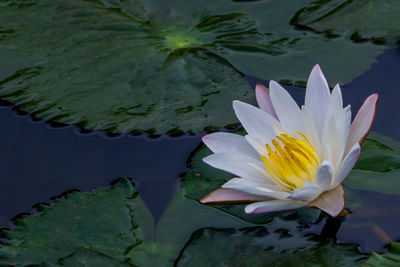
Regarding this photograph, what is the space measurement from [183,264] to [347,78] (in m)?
1.19

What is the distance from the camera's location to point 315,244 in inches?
69.6

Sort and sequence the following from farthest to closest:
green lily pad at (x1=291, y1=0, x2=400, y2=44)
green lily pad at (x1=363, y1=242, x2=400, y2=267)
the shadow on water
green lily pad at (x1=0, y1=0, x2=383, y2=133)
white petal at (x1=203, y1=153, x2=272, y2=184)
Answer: green lily pad at (x1=291, y1=0, x2=400, y2=44) → green lily pad at (x1=0, y1=0, x2=383, y2=133) → the shadow on water → white petal at (x1=203, y1=153, x2=272, y2=184) → green lily pad at (x1=363, y1=242, x2=400, y2=267)

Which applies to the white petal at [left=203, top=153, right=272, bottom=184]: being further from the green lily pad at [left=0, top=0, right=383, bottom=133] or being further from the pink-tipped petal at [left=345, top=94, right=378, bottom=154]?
the green lily pad at [left=0, top=0, right=383, bottom=133]

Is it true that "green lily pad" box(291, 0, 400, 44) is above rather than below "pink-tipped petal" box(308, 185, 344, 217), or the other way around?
above

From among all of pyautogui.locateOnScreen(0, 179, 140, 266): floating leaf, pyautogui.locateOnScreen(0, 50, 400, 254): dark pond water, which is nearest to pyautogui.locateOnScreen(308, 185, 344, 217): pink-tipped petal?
pyautogui.locateOnScreen(0, 50, 400, 254): dark pond water

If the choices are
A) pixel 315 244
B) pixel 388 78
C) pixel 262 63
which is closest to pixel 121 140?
pixel 262 63

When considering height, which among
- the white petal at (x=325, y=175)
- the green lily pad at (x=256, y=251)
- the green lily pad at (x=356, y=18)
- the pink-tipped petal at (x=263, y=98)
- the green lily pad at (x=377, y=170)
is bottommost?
the green lily pad at (x=256, y=251)

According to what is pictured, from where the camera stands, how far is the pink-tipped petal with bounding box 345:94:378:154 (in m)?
1.63

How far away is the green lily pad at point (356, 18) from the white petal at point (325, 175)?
1.19m

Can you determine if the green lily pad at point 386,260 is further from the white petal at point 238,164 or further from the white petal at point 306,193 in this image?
the white petal at point 238,164

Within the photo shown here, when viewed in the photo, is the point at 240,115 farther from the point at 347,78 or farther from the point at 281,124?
the point at 347,78

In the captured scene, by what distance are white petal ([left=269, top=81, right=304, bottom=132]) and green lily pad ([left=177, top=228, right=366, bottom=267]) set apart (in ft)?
1.26

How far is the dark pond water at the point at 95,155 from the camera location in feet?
7.02

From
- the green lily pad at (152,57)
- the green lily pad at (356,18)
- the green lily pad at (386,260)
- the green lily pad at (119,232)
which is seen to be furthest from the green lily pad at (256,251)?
the green lily pad at (356,18)
